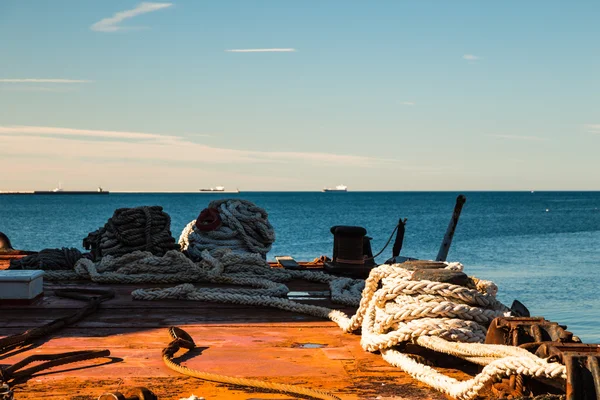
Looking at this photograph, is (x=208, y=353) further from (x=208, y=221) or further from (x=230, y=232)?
(x=208, y=221)

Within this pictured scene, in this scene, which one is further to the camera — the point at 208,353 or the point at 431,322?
the point at 208,353

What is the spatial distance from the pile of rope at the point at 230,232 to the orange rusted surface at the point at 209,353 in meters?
2.57

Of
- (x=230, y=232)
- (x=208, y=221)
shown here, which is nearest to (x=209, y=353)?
(x=230, y=232)

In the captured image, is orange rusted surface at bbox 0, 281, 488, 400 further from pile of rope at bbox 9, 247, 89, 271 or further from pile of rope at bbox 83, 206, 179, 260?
pile of rope at bbox 83, 206, 179, 260

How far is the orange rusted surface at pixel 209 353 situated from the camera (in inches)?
130

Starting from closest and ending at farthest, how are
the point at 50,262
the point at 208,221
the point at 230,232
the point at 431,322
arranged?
the point at 431,322 → the point at 50,262 → the point at 230,232 → the point at 208,221

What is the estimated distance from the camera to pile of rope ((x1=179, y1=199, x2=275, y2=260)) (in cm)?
832

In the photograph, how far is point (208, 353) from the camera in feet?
13.3

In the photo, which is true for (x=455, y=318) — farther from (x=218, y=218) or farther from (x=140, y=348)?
(x=218, y=218)

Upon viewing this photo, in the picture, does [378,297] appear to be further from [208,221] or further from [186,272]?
[208,221]

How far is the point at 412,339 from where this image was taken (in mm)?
3799

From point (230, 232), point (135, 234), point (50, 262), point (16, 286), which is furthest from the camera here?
point (230, 232)

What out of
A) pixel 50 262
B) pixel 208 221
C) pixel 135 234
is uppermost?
pixel 208 221

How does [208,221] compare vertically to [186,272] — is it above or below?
above
